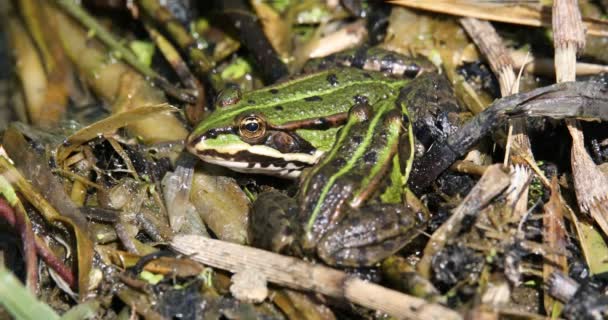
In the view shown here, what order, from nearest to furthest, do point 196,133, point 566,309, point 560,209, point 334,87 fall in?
point 566,309 < point 560,209 < point 196,133 < point 334,87

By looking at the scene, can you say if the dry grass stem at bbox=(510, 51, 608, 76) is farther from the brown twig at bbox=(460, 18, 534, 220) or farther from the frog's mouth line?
the frog's mouth line

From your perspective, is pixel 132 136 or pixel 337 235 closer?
pixel 337 235

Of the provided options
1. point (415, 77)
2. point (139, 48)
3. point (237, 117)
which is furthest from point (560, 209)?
point (139, 48)

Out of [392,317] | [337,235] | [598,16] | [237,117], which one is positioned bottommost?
[392,317]

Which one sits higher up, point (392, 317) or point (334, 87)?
point (334, 87)

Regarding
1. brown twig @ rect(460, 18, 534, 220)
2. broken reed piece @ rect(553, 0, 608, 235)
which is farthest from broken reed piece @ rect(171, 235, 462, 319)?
broken reed piece @ rect(553, 0, 608, 235)

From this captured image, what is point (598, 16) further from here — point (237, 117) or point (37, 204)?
point (37, 204)

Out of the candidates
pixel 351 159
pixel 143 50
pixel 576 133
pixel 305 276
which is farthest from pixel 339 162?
pixel 143 50
